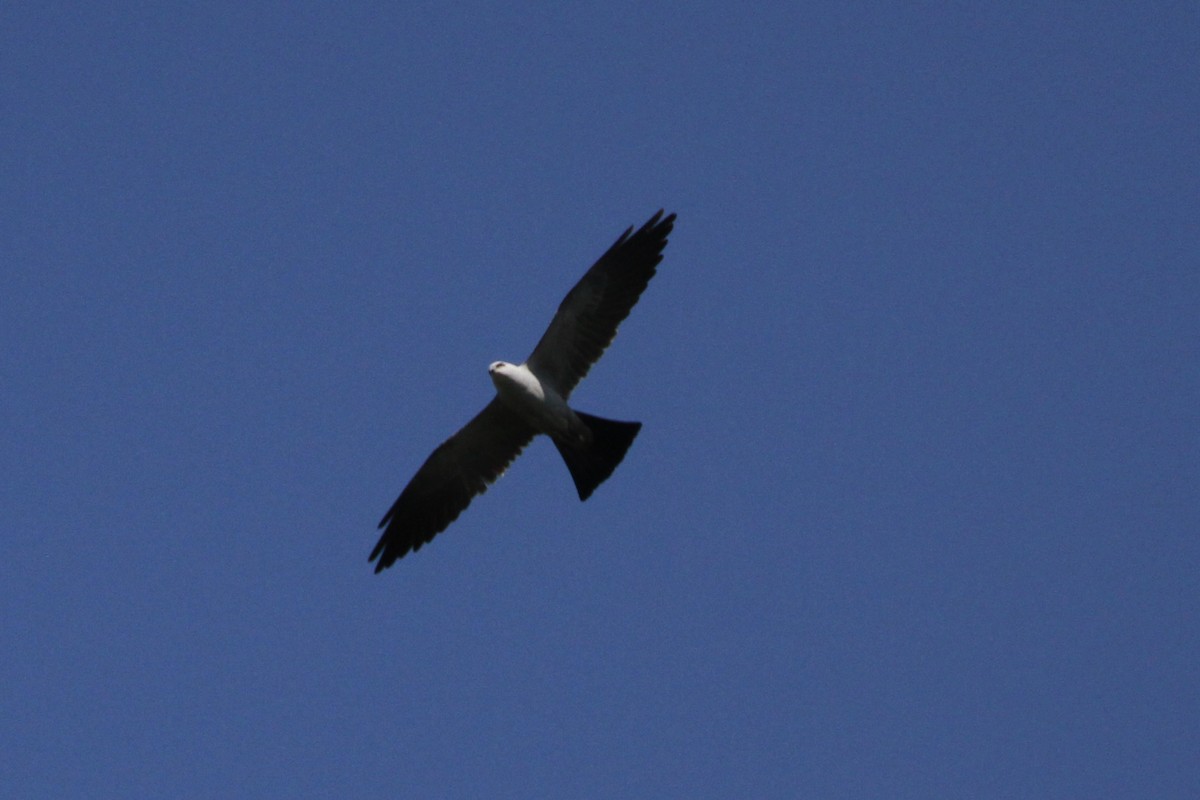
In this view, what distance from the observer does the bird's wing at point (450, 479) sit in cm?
1645

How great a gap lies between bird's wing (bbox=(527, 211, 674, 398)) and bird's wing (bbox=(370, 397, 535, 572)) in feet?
2.46

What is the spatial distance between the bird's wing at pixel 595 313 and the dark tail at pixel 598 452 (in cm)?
54

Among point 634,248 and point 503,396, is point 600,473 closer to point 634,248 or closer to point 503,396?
point 503,396

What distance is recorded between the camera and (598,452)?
15.8 m

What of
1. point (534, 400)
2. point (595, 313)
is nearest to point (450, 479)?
point (534, 400)

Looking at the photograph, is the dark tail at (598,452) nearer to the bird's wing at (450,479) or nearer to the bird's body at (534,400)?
the bird's body at (534,400)

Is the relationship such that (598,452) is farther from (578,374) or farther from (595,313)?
(595,313)

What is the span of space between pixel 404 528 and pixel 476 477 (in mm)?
1005

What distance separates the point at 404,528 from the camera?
17000 mm

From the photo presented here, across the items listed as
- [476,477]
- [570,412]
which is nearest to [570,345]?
[570,412]

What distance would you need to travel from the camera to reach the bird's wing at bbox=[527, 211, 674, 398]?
15.9 metres

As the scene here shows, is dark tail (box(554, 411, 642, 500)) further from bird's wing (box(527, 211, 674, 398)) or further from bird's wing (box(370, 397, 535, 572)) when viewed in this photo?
bird's wing (box(370, 397, 535, 572))

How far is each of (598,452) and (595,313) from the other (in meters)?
1.40

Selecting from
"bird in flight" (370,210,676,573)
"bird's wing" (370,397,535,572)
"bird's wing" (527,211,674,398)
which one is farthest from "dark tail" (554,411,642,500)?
"bird's wing" (370,397,535,572)
